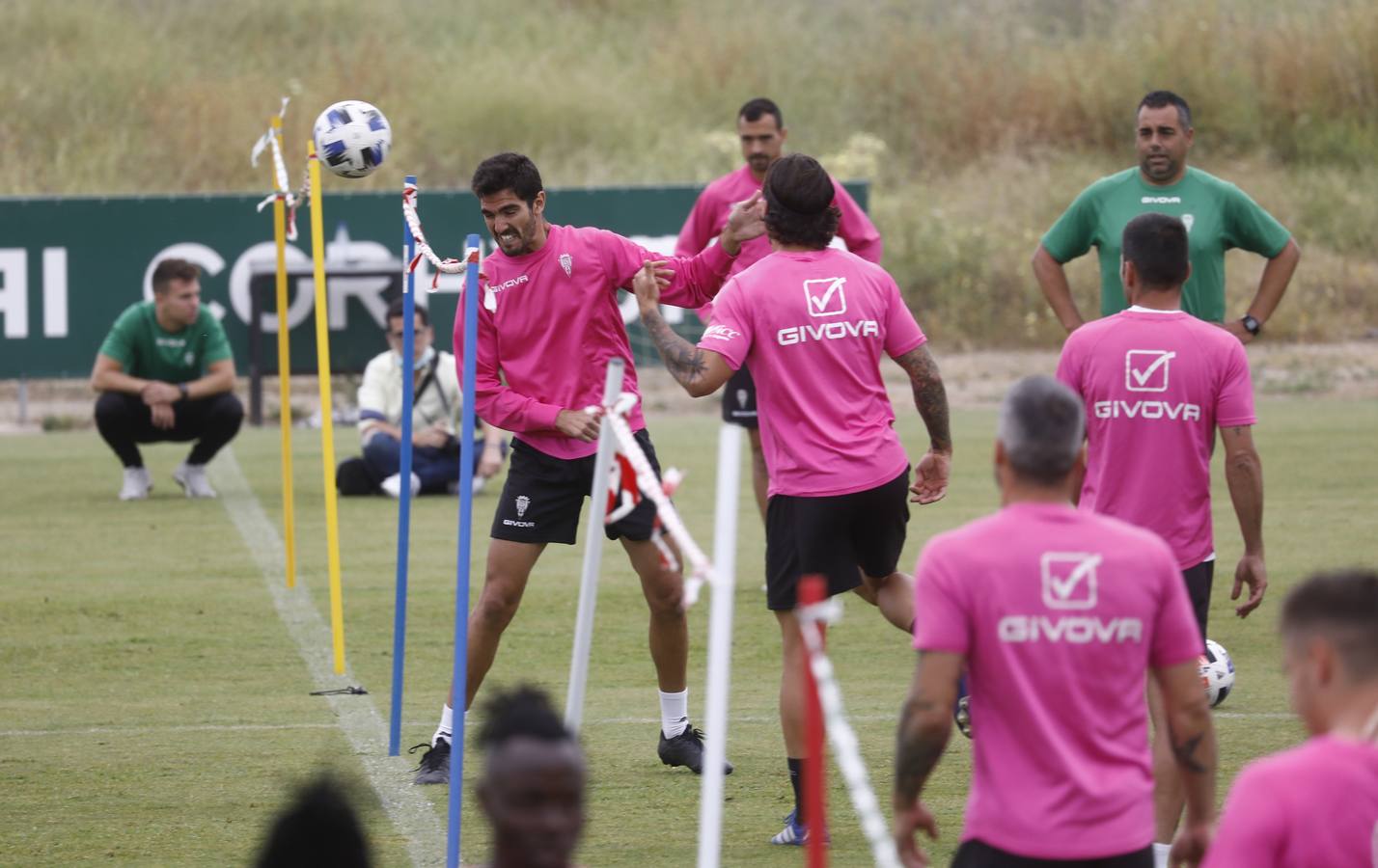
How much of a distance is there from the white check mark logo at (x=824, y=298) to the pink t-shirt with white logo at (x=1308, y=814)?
2950 millimetres

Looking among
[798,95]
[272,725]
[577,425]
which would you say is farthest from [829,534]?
[798,95]

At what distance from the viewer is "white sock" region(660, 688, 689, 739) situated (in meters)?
7.23

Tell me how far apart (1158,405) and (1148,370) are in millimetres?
104

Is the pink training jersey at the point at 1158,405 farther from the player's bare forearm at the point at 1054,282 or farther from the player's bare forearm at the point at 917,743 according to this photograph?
the player's bare forearm at the point at 1054,282

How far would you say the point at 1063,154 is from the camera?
99.0 ft

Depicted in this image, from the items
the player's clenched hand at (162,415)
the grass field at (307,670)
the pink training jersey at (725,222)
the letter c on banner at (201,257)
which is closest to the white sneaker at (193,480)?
the grass field at (307,670)

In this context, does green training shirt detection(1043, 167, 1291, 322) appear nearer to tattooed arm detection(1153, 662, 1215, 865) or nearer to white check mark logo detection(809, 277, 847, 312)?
white check mark logo detection(809, 277, 847, 312)

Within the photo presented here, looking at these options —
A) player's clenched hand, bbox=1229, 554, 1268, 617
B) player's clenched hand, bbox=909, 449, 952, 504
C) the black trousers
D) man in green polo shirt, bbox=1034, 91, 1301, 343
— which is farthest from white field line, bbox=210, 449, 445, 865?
man in green polo shirt, bbox=1034, 91, 1301, 343

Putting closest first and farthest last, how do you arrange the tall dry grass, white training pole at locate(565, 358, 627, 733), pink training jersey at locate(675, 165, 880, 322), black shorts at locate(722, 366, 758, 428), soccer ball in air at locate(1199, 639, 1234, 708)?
white training pole at locate(565, 358, 627, 733) → soccer ball in air at locate(1199, 639, 1234, 708) → black shorts at locate(722, 366, 758, 428) → pink training jersey at locate(675, 165, 880, 322) → the tall dry grass

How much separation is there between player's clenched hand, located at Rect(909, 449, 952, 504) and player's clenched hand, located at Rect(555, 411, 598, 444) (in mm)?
1102

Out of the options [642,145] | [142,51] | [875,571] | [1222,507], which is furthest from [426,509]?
[142,51]

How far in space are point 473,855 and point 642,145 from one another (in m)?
24.5

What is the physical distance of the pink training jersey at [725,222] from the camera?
417 inches

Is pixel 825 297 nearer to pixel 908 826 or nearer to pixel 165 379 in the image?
pixel 908 826
